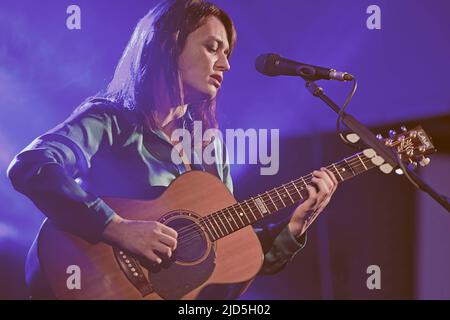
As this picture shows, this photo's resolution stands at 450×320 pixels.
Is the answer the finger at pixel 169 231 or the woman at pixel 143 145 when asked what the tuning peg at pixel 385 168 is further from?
the finger at pixel 169 231

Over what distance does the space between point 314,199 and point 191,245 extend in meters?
0.52

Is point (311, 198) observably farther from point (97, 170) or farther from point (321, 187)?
point (97, 170)

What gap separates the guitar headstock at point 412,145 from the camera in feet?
8.16

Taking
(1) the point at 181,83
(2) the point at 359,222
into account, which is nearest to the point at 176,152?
(1) the point at 181,83

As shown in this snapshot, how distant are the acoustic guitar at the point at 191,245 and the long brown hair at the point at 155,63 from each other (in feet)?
1.02

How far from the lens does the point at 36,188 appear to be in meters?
2.42

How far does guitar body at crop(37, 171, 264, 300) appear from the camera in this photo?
2.38 metres

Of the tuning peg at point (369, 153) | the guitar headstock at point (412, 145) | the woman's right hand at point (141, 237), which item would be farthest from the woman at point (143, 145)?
the guitar headstock at point (412, 145)

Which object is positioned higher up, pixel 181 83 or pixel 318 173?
pixel 181 83

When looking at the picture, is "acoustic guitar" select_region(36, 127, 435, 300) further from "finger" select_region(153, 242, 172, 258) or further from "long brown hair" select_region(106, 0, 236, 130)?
"long brown hair" select_region(106, 0, 236, 130)

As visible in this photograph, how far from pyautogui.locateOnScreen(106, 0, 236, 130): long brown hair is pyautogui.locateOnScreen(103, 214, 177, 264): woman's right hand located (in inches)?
15.9
